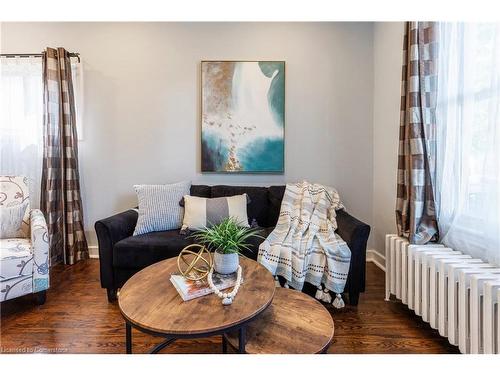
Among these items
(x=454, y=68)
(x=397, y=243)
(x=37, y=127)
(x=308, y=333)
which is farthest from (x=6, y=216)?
(x=454, y=68)

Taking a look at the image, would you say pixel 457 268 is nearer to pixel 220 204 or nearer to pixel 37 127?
pixel 220 204

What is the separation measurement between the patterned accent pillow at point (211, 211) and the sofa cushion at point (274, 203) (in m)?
0.28

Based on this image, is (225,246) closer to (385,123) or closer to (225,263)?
(225,263)

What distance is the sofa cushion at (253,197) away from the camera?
2.50m

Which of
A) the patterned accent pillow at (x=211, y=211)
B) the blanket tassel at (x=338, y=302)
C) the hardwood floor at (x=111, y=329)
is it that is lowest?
the hardwood floor at (x=111, y=329)

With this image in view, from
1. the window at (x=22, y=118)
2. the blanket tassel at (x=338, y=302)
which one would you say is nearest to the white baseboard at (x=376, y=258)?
the blanket tassel at (x=338, y=302)

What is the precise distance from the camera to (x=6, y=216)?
6.70 ft

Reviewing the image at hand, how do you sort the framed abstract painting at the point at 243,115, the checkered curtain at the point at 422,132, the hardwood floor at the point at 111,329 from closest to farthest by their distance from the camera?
the hardwood floor at the point at 111,329 → the checkered curtain at the point at 422,132 → the framed abstract painting at the point at 243,115

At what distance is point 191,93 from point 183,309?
233 cm

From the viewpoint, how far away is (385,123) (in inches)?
101

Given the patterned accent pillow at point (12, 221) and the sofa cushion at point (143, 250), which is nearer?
the sofa cushion at point (143, 250)

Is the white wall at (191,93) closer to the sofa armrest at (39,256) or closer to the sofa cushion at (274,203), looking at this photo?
the sofa cushion at (274,203)

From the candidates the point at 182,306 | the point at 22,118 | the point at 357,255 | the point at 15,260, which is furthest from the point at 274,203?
the point at 22,118

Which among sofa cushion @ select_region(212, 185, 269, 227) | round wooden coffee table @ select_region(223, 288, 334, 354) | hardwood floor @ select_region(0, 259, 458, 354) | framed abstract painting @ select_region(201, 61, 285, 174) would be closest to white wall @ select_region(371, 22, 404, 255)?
hardwood floor @ select_region(0, 259, 458, 354)
